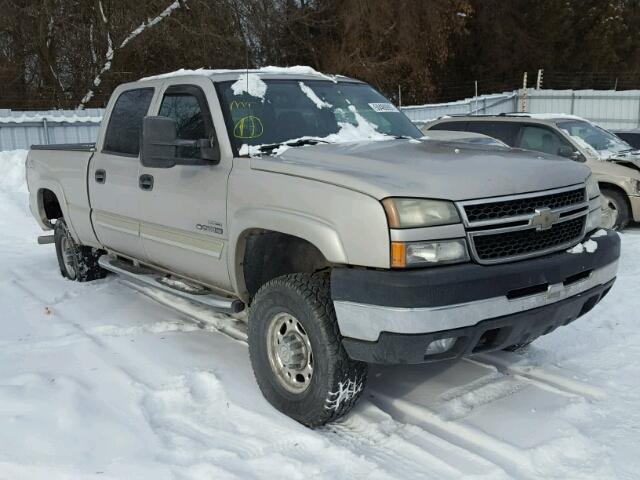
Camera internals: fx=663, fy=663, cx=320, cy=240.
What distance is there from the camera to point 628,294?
6016mm

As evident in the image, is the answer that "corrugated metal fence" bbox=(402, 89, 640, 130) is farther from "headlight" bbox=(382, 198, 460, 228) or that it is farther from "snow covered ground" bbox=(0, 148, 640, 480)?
"headlight" bbox=(382, 198, 460, 228)

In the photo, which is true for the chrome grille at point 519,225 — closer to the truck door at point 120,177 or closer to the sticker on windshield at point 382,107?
the sticker on windshield at point 382,107

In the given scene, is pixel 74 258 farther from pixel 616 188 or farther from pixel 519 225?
pixel 616 188

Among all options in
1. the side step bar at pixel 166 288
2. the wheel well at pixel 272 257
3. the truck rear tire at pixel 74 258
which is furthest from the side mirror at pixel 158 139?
the truck rear tire at pixel 74 258

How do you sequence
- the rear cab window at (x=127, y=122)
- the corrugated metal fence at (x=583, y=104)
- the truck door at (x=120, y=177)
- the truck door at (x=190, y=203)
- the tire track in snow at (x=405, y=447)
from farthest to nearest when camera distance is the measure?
1. the corrugated metal fence at (x=583, y=104)
2. the rear cab window at (x=127, y=122)
3. the truck door at (x=120, y=177)
4. the truck door at (x=190, y=203)
5. the tire track in snow at (x=405, y=447)

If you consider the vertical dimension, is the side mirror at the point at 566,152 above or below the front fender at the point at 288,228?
below

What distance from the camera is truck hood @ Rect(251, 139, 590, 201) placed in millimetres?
3291

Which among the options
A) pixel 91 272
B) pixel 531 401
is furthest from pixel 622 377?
pixel 91 272

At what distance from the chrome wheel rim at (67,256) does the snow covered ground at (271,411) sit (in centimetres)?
146

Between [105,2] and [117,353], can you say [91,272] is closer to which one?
[117,353]

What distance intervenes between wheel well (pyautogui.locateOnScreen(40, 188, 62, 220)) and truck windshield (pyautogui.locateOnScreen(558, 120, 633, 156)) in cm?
717

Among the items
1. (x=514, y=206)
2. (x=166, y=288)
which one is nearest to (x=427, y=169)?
(x=514, y=206)

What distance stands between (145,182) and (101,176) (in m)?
0.86

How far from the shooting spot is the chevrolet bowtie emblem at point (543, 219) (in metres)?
3.44
